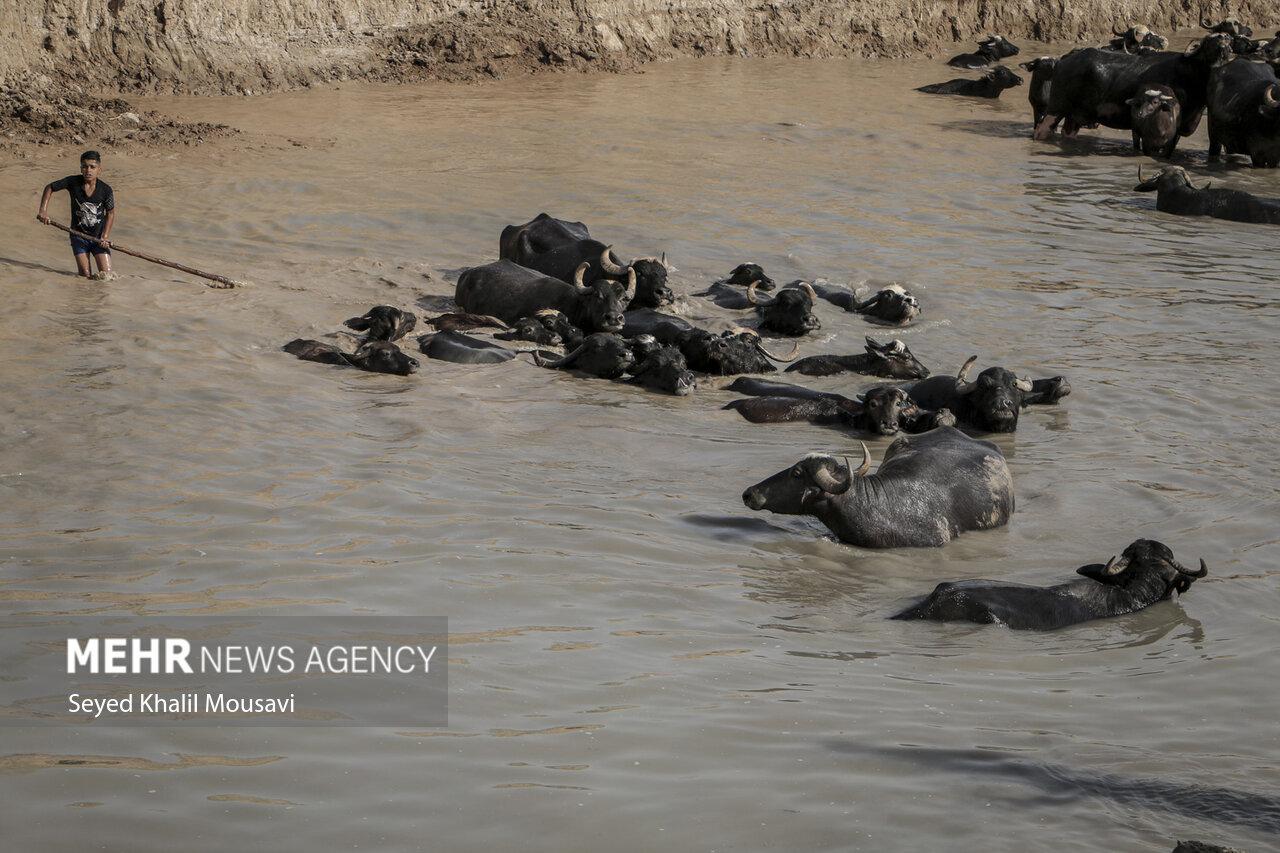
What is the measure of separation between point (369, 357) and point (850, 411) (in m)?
3.43

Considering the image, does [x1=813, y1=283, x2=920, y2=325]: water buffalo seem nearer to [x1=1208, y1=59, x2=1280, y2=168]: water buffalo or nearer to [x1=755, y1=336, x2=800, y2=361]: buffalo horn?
[x1=755, y1=336, x2=800, y2=361]: buffalo horn

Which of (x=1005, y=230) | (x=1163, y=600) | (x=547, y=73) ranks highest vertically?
(x=547, y=73)

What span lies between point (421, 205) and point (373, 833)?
11843mm

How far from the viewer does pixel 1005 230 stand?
14977mm

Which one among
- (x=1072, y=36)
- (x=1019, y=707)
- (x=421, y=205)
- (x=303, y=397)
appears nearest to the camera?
(x=1019, y=707)

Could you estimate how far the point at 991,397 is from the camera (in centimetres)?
870

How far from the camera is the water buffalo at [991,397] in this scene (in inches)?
342

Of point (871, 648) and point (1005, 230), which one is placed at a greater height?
point (1005, 230)

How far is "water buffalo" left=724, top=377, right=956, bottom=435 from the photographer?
8.66 metres

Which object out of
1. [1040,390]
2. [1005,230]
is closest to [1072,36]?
[1005,230]

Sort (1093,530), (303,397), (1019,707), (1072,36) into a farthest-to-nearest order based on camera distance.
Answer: (1072,36) → (303,397) → (1093,530) → (1019,707)

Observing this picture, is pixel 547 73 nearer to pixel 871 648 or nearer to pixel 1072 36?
pixel 1072 36

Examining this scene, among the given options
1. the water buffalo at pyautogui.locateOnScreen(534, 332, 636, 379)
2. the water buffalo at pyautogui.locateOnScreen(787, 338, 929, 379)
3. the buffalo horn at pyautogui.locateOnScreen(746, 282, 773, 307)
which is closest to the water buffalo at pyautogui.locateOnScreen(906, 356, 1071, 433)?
the water buffalo at pyautogui.locateOnScreen(787, 338, 929, 379)

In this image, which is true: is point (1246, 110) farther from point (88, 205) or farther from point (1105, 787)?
point (1105, 787)
